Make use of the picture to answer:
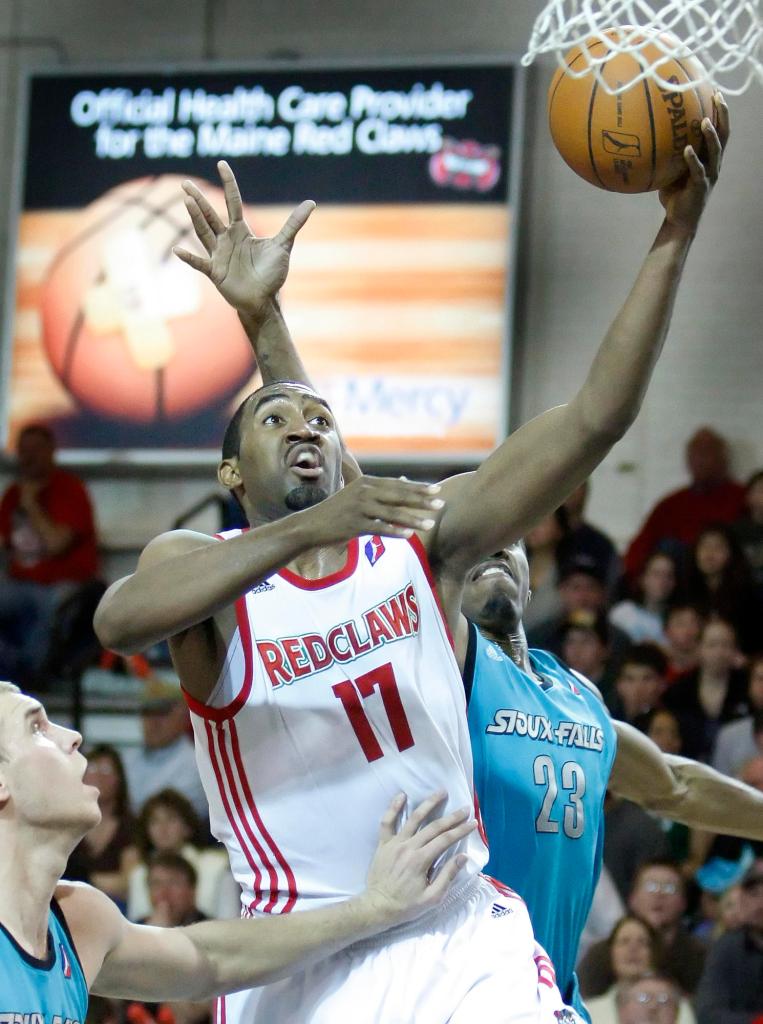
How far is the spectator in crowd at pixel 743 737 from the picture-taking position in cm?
797

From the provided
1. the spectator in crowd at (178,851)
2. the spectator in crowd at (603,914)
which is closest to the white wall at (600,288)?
the spectator in crowd at (178,851)

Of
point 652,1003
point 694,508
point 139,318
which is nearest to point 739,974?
point 652,1003

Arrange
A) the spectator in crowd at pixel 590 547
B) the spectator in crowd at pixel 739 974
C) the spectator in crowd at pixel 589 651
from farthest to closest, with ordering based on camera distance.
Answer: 1. the spectator in crowd at pixel 590 547
2. the spectator in crowd at pixel 589 651
3. the spectator in crowd at pixel 739 974

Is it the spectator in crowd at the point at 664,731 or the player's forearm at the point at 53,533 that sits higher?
the player's forearm at the point at 53,533

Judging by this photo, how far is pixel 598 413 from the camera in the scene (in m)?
3.28

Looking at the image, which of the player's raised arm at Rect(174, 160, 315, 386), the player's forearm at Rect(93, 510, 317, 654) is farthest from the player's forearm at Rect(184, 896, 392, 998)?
the player's raised arm at Rect(174, 160, 315, 386)

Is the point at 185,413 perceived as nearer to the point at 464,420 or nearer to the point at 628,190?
the point at 464,420

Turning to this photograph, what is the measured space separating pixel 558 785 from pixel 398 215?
6962 mm

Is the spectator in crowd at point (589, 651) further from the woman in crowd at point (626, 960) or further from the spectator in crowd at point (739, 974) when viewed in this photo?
the spectator in crowd at point (739, 974)

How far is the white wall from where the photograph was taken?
34.7 feet

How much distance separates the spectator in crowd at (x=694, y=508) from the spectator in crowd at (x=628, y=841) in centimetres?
206

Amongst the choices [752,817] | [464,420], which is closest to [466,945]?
[752,817]

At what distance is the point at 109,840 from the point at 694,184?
20.8ft

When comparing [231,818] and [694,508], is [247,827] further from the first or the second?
[694,508]
